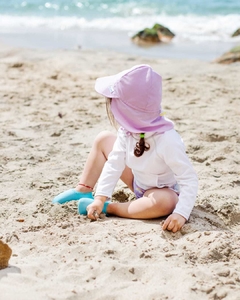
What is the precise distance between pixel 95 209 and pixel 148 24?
505 inches

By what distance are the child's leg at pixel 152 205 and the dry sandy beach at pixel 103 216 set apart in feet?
0.19

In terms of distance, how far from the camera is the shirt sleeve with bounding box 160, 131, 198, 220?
2.72m

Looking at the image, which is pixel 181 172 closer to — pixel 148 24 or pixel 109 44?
pixel 109 44

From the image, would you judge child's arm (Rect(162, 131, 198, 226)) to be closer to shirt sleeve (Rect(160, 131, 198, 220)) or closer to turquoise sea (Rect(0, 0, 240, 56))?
shirt sleeve (Rect(160, 131, 198, 220))

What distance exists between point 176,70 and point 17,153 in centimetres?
343

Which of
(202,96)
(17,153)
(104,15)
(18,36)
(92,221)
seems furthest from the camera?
(104,15)

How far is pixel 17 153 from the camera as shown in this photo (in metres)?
4.00

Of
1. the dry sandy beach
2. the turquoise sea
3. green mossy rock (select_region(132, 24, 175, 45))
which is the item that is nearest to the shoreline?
the turquoise sea

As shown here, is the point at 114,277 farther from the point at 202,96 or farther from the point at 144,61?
the point at 144,61

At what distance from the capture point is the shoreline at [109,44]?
958cm

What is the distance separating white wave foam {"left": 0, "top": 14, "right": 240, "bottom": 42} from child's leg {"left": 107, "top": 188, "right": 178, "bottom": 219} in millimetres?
9413

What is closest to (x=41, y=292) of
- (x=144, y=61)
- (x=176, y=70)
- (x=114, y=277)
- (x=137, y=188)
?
(x=114, y=277)

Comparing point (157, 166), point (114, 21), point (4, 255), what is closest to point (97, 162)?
point (157, 166)

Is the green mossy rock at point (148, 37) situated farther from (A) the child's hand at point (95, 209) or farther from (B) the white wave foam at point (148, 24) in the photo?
(A) the child's hand at point (95, 209)
